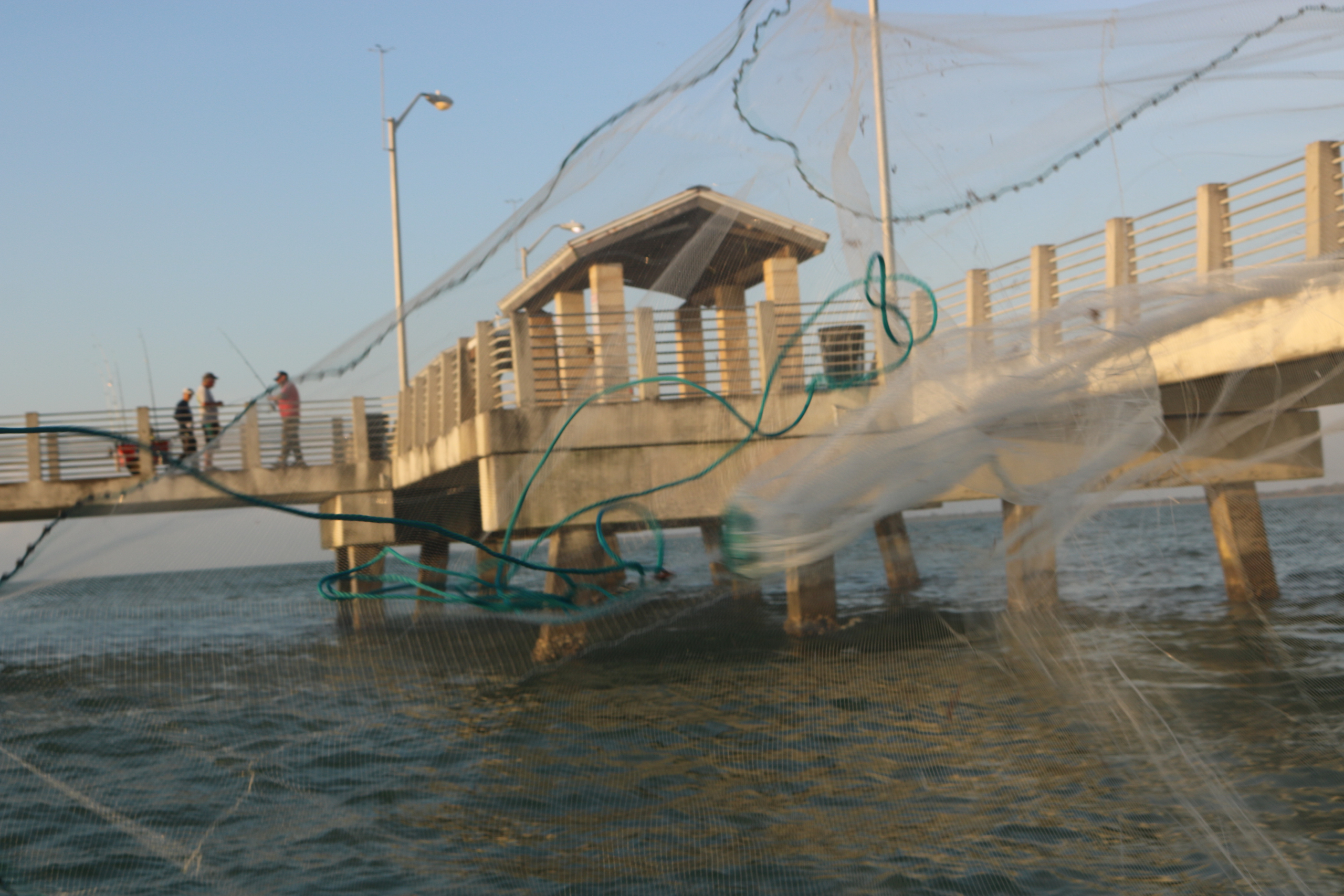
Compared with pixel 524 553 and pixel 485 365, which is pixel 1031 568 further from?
pixel 485 365

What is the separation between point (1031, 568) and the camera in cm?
448

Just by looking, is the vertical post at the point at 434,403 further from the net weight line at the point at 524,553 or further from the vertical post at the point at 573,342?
the net weight line at the point at 524,553

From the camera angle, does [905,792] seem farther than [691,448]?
Yes

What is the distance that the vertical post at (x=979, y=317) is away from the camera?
4680 millimetres

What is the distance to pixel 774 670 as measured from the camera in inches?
195

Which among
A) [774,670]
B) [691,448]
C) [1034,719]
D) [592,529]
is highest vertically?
[691,448]

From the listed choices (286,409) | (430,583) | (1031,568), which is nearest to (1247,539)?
(1031,568)

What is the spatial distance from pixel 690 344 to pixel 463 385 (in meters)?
1.68

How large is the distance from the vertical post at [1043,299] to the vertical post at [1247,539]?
130 cm

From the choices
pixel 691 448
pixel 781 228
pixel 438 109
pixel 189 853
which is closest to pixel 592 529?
pixel 691 448

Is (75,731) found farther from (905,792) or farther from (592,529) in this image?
(905,792)

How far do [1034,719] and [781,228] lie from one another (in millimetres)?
3045

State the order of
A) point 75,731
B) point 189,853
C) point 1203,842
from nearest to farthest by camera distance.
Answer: point 75,731
point 1203,842
point 189,853

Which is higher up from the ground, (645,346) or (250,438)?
(645,346)
